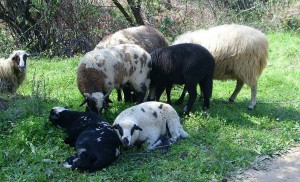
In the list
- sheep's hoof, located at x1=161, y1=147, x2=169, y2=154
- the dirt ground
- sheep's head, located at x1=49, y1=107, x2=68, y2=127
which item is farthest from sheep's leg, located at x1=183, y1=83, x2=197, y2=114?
sheep's head, located at x1=49, y1=107, x2=68, y2=127

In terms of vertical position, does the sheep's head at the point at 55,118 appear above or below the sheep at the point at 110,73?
below

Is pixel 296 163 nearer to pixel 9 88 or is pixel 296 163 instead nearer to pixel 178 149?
pixel 178 149

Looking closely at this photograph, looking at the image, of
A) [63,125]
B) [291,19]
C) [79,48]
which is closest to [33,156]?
[63,125]

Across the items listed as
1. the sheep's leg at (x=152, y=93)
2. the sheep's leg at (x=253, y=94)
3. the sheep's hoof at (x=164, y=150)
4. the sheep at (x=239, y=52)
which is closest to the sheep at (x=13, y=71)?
the sheep's leg at (x=152, y=93)

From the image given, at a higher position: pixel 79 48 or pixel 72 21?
pixel 72 21

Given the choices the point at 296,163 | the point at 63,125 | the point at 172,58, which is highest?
the point at 172,58

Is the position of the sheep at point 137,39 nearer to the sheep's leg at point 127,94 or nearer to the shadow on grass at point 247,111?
the sheep's leg at point 127,94

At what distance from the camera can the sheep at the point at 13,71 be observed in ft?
27.9

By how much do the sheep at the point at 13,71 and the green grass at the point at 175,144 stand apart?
29cm

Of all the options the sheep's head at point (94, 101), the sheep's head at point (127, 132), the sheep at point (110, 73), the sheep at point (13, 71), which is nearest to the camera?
the sheep's head at point (127, 132)

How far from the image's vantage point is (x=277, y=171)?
510cm

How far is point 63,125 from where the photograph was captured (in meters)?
5.65

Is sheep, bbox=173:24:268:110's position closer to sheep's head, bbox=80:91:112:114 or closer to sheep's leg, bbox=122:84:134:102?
sheep's leg, bbox=122:84:134:102

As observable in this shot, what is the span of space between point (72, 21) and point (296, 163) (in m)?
9.03
